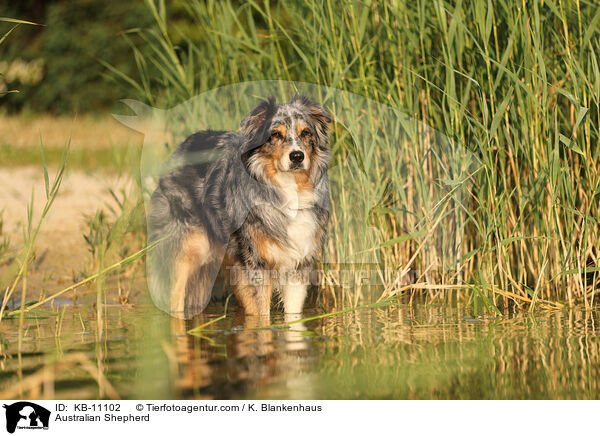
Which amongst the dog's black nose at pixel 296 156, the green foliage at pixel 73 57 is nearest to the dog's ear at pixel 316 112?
the dog's black nose at pixel 296 156

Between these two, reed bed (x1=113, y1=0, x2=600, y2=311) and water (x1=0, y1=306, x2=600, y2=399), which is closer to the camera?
water (x1=0, y1=306, x2=600, y2=399)

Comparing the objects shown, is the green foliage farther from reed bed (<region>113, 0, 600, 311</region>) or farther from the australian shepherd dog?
reed bed (<region>113, 0, 600, 311</region>)

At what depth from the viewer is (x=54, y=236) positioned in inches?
264

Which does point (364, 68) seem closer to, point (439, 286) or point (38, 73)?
point (439, 286)

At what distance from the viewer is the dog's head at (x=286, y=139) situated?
3.79 metres

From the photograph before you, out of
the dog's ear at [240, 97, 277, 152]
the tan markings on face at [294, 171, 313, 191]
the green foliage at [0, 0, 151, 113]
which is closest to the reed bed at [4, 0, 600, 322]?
the tan markings on face at [294, 171, 313, 191]

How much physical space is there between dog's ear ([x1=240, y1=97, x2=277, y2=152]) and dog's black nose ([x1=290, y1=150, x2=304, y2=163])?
0.20 meters

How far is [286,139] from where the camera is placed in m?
3.81

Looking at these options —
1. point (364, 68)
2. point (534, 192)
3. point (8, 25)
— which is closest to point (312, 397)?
point (534, 192)

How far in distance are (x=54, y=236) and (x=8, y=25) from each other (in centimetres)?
924

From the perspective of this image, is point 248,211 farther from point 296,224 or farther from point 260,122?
point 260,122
